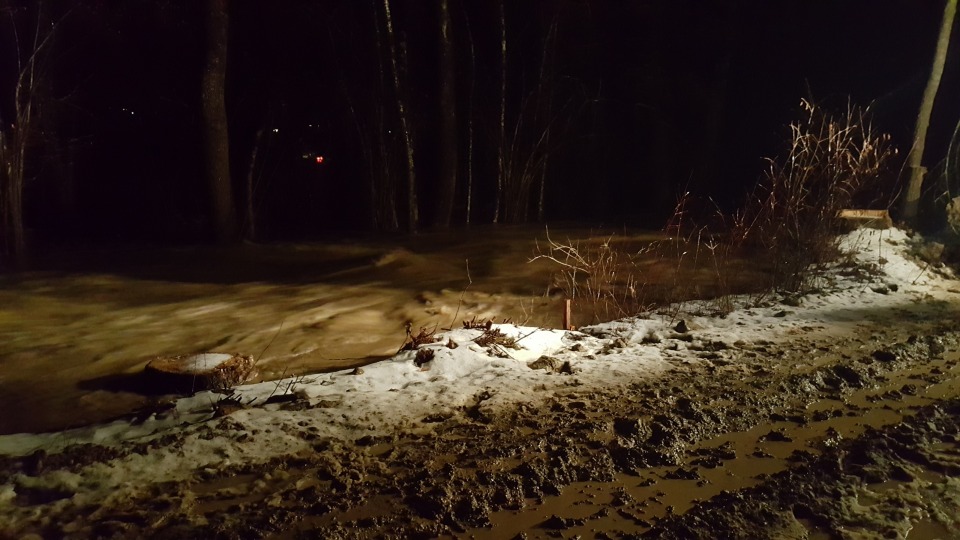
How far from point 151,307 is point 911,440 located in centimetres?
784

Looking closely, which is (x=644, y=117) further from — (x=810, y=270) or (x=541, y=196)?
(x=810, y=270)

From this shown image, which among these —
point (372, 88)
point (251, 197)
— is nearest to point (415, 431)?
point (251, 197)

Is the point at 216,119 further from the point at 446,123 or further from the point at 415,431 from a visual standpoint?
the point at 415,431

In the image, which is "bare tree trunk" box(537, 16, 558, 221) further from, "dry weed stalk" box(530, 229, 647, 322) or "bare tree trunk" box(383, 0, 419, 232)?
"dry weed stalk" box(530, 229, 647, 322)

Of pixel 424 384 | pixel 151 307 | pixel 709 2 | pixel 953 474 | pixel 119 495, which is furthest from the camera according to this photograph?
pixel 709 2

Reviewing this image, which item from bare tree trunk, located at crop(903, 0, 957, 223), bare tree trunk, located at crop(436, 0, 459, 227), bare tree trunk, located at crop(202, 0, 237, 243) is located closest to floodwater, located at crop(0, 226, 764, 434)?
bare tree trunk, located at crop(202, 0, 237, 243)

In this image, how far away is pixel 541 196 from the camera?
63.5 ft

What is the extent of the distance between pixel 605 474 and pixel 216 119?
12110mm

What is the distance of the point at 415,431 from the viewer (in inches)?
165

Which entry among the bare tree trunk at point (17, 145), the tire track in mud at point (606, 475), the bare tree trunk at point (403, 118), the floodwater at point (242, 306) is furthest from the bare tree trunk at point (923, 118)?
the bare tree trunk at point (17, 145)

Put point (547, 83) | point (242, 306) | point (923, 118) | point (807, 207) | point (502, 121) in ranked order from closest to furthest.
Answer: point (242, 306) < point (807, 207) < point (923, 118) < point (502, 121) < point (547, 83)

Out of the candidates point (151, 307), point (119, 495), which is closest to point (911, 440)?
point (119, 495)

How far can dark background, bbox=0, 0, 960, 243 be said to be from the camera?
1502cm

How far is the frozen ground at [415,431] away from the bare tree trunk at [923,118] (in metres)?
6.44
